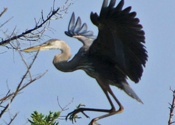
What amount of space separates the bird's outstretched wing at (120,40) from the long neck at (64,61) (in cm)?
27

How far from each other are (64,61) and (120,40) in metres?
0.91

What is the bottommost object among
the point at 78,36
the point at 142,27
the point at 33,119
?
the point at 33,119

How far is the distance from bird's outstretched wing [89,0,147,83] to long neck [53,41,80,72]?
0.88 ft

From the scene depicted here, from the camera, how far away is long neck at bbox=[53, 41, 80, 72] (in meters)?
7.15

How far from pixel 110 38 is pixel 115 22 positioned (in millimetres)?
361

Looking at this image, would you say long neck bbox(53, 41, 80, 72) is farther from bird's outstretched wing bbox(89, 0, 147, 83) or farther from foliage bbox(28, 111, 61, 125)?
foliage bbox(28, 111, 61, 125)

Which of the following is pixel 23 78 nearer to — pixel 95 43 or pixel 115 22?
pixel 115 22

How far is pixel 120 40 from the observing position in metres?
6.54

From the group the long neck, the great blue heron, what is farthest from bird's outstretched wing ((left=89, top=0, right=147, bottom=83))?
the long neck

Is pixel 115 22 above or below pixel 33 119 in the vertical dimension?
above

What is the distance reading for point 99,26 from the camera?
6535mm

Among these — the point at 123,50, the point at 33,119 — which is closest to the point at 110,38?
the point at 123,50

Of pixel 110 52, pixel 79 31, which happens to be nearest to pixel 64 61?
pixel 110 52

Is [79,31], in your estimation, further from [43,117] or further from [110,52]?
[43,117]
